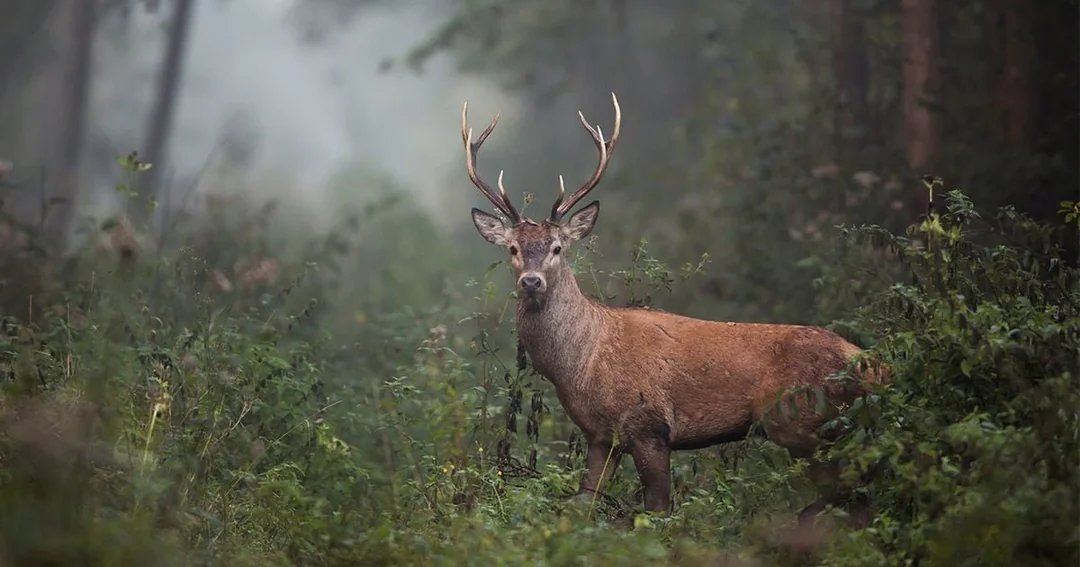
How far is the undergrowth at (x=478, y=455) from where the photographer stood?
5.97 metres

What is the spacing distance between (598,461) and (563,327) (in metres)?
0.86

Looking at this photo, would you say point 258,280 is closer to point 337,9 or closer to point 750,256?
point 750,256

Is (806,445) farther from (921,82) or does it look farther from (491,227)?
(921,82)

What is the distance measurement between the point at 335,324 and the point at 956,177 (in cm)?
771

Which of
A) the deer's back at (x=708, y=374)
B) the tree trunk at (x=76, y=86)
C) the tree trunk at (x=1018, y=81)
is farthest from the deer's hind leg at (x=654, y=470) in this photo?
the tree trunk at (x=76, y=86)

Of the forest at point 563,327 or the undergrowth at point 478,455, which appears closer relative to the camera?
the undergrowth at point 478,455

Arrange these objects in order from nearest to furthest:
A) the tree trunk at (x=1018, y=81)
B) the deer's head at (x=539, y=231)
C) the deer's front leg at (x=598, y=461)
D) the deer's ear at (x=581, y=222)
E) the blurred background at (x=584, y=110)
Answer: the deer's front leg at (x=598, y=461)
the deer's head at (x=539, y=231)
the deer's ear at (x=581, y=222)
the tree trunk at (x=1018, y=81)
the blurred background at (x=584, y=110)

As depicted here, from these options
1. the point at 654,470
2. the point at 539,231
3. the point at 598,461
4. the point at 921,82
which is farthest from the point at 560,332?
the point at 921,82

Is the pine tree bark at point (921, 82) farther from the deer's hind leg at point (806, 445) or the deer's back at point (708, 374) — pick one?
the deer's hind leg at point (806, 445)

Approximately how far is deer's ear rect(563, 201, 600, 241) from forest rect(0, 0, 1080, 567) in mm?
41

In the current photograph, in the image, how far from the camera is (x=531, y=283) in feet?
27.8

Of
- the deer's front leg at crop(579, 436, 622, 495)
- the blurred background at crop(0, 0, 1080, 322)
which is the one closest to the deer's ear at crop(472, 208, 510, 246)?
the deer's front leg at crop(579, 436, 622, 495)

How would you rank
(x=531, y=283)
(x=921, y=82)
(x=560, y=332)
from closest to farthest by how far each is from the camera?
1. (x=531, y=283)
2. (x=560, y=332)
3. (x=921, y=82)

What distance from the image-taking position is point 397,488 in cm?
829
